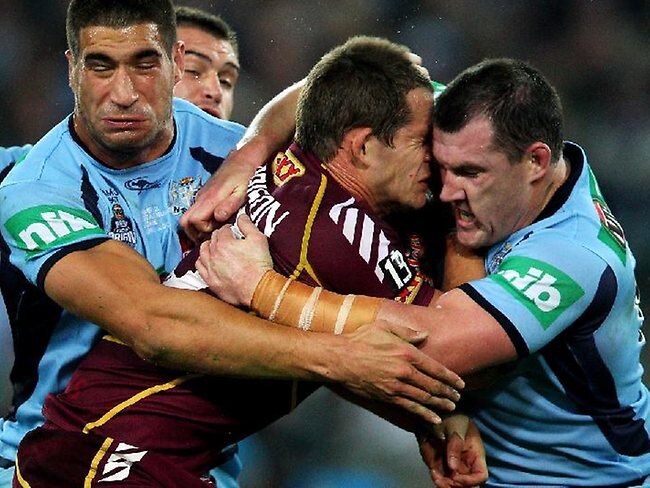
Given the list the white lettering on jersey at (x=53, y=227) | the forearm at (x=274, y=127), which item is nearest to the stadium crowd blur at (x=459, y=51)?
the forearm at (x=274, y=127)

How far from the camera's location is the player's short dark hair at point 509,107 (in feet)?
10.7

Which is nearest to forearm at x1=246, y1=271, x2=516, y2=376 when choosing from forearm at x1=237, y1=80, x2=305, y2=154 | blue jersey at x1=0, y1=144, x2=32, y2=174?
forearm at x1=237, y1=80, x2=305, y2=154

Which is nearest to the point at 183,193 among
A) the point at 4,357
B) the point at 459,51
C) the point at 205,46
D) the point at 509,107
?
the point at 509,107

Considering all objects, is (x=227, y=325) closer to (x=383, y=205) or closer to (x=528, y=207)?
(x=383, y=205)

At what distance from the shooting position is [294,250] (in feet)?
10.4

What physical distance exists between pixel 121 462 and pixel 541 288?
1.21 metres

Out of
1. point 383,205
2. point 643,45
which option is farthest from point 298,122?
point 643,45

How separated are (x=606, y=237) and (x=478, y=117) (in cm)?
50

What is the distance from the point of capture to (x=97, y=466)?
313 cm

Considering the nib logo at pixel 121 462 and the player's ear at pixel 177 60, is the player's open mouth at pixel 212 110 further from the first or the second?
the nib logo at pixel 121 462

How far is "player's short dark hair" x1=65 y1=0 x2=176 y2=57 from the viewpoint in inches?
146

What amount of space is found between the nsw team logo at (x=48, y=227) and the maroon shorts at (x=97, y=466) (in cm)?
54

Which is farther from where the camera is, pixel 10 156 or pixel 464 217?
pixel 10 156

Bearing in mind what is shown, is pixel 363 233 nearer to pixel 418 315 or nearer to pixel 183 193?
pixel 418 315
